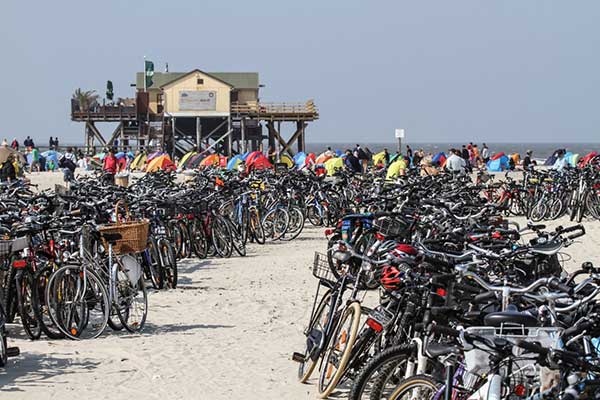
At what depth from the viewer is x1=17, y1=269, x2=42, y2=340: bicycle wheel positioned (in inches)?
339

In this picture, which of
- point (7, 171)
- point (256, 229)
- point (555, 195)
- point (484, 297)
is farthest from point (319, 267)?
point (7, 171)

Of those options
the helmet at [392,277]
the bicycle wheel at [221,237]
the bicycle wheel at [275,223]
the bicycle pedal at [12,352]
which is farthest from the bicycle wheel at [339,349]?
the bicycle wheel at [275,223]

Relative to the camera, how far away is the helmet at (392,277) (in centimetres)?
619

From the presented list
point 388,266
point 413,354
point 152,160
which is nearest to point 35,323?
point 388,266

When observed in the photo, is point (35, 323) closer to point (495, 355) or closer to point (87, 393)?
point (87, 393)

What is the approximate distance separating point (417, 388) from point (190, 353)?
3.83 meters

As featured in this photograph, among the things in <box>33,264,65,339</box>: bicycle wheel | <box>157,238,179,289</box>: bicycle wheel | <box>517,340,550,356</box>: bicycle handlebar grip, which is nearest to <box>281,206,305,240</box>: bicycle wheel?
<box>157,238,179,289</box>: bicycle wheel

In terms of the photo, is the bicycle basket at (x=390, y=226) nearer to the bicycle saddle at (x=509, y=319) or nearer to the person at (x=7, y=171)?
the bicycle saddle at (x=509, y=319)

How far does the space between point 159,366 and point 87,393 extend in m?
0.91

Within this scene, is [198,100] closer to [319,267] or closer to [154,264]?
[154,264]

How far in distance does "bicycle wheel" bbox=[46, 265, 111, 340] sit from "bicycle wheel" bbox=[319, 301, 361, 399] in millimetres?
2648

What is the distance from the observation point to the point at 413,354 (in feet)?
18.4

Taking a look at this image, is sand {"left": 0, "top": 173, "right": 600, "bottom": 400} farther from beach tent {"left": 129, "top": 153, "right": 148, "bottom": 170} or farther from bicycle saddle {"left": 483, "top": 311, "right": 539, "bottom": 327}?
beach tent {"left": 129, "top": 153, "right": 148, "bottom": 170}

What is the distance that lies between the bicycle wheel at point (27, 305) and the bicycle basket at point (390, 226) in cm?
359
